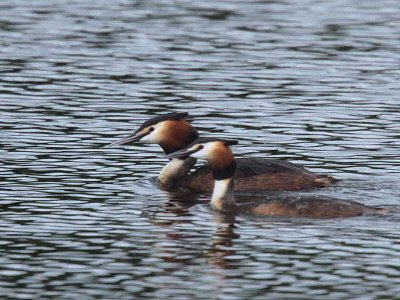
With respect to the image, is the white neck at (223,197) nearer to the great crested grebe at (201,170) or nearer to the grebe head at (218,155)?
the grebe head at (218,155)

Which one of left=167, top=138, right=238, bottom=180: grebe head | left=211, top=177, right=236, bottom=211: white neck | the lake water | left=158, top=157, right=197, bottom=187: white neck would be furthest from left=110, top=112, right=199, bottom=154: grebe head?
left=211, top=177, right=236, bottom=211: white neck

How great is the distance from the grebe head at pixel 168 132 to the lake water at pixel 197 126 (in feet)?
1.62

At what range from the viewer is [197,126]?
82.1 ft

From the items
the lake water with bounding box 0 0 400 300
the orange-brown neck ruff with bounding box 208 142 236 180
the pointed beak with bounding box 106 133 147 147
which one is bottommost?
the lake water with bounding box 0 0 400 300

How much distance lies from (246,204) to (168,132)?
286 cm

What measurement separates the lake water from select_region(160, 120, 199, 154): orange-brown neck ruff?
1.67 feet

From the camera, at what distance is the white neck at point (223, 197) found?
1886 cm

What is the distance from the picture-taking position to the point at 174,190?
67.8ft

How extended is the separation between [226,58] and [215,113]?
6.56 meters

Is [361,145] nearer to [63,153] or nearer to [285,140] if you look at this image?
[285,140]

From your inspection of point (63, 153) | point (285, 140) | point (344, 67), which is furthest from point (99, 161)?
point (344, 67)

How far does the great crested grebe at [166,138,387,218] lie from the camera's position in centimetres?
1809

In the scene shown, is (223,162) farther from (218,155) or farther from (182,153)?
(182,153)

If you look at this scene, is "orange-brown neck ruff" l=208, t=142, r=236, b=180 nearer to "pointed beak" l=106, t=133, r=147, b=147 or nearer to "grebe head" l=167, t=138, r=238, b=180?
"grebe head" l=167, t=138, r=238, b=180
